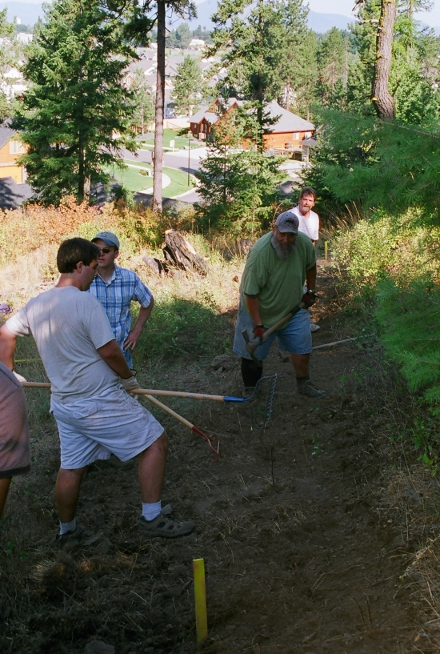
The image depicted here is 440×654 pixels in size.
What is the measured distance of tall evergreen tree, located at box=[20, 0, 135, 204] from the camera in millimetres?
25109

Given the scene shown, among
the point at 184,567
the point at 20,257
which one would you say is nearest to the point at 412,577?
the point at 184,567

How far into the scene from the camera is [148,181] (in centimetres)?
5369

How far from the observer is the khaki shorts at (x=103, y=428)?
393cm

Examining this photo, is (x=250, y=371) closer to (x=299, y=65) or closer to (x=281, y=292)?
(x=281, y=292)

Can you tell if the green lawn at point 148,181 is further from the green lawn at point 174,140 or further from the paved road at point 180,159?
the green lawn at point 174,140

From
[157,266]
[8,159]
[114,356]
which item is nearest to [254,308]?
[114,356]

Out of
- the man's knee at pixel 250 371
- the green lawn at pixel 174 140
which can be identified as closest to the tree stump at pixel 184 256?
the man's knee at pixel 250 371

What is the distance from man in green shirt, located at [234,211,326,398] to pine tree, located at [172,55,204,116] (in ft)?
261

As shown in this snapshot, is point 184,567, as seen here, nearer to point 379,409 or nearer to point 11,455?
point 11,455

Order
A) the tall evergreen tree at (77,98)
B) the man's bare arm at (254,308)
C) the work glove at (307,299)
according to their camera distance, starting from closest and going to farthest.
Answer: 1. the man's bare arm at (254,308)
2. the work glove at (307,299)
3. the tall evergreen tree at (77,98)

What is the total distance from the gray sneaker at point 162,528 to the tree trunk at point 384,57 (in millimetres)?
11017

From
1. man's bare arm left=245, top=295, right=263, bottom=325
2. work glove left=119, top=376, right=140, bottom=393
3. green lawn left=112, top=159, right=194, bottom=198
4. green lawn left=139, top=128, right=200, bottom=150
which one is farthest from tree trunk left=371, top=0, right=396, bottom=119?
green lawn left=139, top=128, right=200, bottom=150

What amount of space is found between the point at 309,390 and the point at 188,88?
8467cm

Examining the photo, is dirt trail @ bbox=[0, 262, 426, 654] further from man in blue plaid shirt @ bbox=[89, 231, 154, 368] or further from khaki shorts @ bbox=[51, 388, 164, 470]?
man in blue plaid shirt @ bbox=[89, 231, 154, 368]
